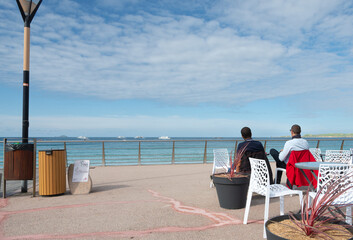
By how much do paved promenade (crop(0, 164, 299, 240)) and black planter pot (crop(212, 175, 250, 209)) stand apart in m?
0.14

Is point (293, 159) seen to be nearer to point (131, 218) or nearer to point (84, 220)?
point (131, 218)

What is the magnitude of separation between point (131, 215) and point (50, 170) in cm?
232

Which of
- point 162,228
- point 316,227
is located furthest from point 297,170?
point 316,227

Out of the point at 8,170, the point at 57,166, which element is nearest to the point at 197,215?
the point at 57,166

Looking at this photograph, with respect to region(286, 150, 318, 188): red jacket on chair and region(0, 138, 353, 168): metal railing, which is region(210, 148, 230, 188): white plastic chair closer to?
region(0, 138, 353, 168): metal railing

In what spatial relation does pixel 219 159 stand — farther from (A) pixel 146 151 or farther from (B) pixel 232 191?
(A) pixel 146 151

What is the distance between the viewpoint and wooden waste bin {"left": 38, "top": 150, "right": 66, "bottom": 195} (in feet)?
19.7

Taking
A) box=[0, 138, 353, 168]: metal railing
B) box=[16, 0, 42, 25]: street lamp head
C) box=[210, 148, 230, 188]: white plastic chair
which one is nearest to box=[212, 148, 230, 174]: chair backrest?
box=[210, 148, 230, 188]: white plastic chair

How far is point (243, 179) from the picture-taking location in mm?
4922

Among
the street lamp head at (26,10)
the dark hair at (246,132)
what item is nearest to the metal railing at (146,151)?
the street lamp head at (26,10)

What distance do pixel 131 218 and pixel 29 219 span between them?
155cm

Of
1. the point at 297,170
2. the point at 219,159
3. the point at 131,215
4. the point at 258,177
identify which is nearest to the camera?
the point at 258,177

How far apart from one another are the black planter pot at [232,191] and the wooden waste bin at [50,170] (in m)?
3.20

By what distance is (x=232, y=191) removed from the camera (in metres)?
4.91
